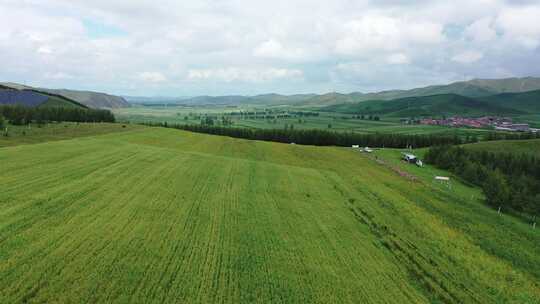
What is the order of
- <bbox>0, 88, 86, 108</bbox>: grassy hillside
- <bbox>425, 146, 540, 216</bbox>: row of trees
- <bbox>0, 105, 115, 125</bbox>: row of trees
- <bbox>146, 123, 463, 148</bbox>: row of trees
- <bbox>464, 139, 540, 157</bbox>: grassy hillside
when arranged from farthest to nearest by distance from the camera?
<bbox>0, 88, 86, 108</bbox>: grassy hillside
<bbox>146, 123, 463, 148</bbox>: row of trees
<bbox>464, 139, 540, 157</bbox>: grassy hillside
<bbox>0, 105, 115, 125</bbox>: row of trees
<bbox>425, 146, 540, 216</bbox>: row of trees

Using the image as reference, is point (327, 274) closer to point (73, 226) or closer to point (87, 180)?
point (73, 226)

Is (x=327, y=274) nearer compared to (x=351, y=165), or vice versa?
(x=327, y=274)

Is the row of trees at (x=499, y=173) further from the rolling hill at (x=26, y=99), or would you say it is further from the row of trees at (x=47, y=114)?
the rolling hill at (x=26, y=99)

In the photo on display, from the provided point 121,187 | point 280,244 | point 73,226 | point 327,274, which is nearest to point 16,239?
point 73,226

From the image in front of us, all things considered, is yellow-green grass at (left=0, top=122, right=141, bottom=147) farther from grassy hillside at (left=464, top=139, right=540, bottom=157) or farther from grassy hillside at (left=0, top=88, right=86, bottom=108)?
grassy hillside at (left=0, top=88, right=86, bottom=108)

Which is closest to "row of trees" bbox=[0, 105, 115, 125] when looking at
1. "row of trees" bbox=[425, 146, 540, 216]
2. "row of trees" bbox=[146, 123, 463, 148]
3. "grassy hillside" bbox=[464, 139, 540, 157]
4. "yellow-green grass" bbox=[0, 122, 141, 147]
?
"yellow-green grass" bbox=[0, 122, 141, 147]

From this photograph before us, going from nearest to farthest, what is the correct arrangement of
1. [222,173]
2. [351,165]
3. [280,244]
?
[280,244], [222,173], [351,165]

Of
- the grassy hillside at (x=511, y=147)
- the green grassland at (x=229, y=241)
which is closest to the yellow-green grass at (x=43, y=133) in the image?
the green grassland at (x=229, y=241)
